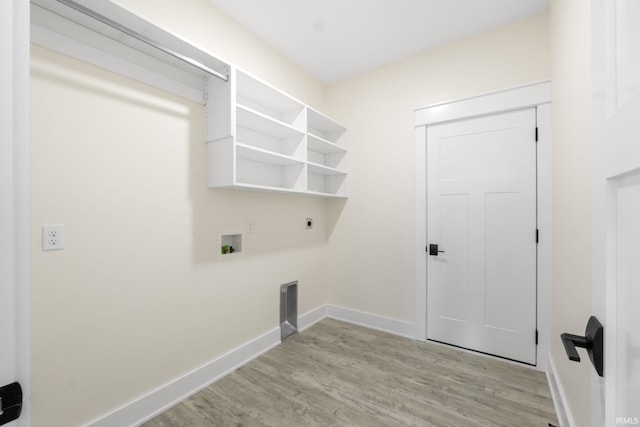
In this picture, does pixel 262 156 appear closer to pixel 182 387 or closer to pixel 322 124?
pixel 322 124

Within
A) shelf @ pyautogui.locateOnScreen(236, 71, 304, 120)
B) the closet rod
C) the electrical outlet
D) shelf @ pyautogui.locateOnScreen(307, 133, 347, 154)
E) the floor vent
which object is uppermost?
shelf @ pyautogui.locateOnScreen(236, 71, 304, 120)

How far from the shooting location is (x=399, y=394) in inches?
75.4

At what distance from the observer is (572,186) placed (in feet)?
4.74

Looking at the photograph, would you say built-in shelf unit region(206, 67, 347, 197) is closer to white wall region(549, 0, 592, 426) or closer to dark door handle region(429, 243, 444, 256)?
dark door handle region(429, 243, 444, 256)

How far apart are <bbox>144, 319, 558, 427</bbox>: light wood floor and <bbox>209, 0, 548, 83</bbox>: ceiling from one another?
284 centimetres

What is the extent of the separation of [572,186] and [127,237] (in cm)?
250

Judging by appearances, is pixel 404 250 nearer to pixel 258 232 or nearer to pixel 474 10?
pixel 258 232

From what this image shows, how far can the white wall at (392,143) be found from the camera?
2.33 metres

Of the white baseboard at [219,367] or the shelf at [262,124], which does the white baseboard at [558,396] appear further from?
the shelf at [262,124]

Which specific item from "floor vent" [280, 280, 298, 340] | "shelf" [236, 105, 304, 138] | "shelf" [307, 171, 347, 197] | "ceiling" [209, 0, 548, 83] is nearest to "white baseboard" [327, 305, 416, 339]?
"floor vent" [280, 280, 298, 340]

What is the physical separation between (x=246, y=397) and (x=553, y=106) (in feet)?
9.97

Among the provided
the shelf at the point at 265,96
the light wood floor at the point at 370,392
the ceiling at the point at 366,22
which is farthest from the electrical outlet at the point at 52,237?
the ceiling at the point at 366,22

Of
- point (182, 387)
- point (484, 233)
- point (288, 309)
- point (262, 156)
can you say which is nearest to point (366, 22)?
point (262, 156)

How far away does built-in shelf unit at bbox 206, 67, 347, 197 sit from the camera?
6.37 ft
